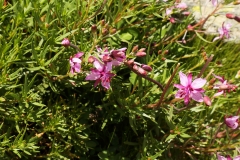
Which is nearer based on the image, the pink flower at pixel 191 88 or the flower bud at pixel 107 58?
the flower bud at pixel 107 58

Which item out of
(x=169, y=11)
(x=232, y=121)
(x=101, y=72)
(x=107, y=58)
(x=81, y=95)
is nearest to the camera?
(x=107, y=58)

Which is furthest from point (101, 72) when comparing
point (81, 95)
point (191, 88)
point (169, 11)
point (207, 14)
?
point (207, 14)

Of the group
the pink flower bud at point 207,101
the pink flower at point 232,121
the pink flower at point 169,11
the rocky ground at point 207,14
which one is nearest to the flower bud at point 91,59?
the pink flower bud at point 207,101

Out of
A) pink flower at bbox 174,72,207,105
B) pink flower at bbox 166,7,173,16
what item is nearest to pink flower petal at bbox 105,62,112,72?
pink flower at bbox 174,72,207,105

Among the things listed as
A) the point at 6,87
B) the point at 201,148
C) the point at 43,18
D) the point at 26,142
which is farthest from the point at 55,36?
the point at 201,148

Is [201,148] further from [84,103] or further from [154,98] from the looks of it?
[84,103]

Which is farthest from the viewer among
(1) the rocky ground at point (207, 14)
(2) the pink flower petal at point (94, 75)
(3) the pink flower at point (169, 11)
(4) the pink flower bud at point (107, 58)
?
(1) the rocky ground at point (207, 14)

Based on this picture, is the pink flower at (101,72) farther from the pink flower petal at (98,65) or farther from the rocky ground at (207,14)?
the rocky ground at (207,14)

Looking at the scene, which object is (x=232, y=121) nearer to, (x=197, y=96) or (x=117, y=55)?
(x=197, y=96)

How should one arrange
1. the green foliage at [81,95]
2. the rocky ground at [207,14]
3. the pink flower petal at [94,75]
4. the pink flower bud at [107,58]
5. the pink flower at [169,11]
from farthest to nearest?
1. the rocky ground at [207,14]
2. the pink flower at [169,11]
3. the green foliage at [81,95]
4. the pink flower petal at [94,75]
5. the pink flower bud at [107,58]
